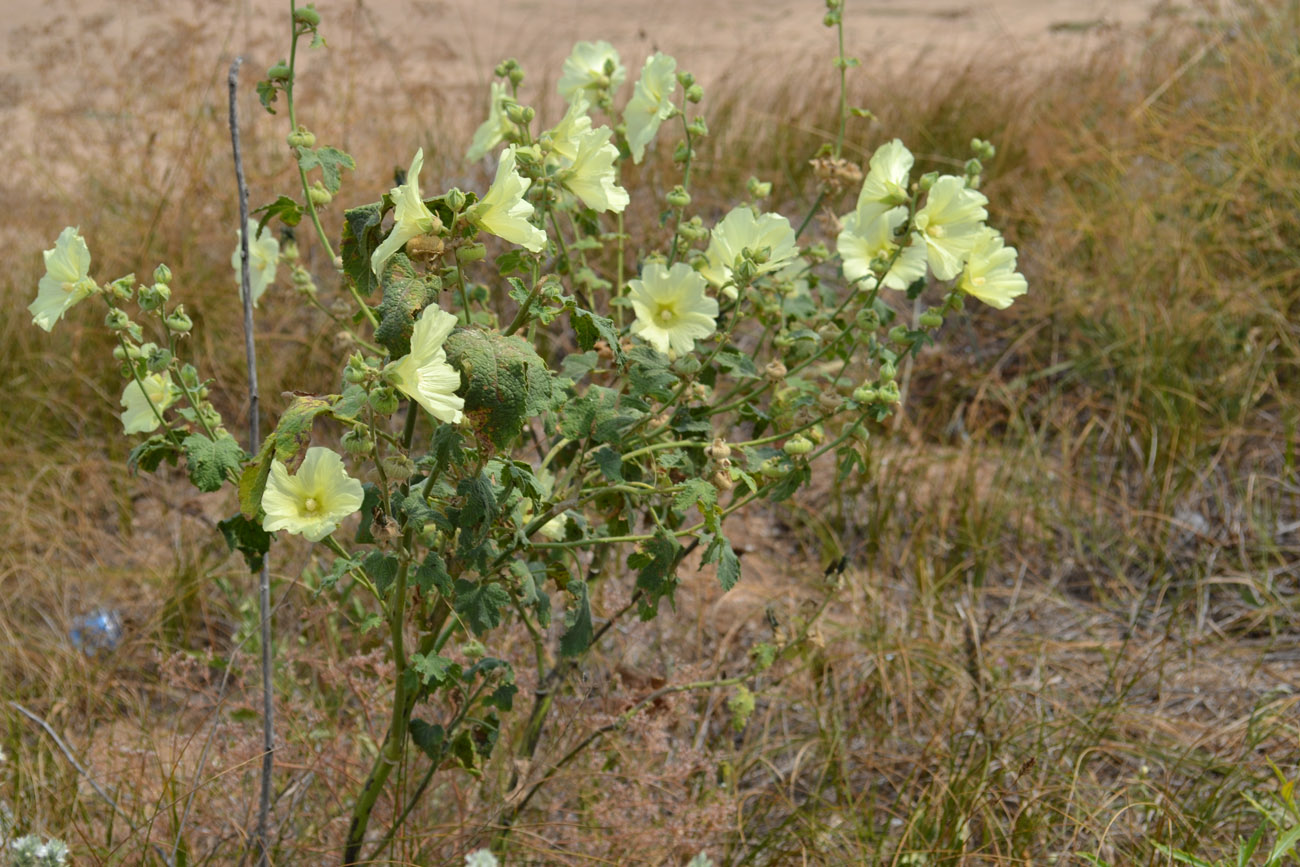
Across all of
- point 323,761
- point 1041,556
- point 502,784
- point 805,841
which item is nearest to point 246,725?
point 323,761

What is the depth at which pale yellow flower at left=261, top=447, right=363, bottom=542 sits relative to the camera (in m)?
1.10

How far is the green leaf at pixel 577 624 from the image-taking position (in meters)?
1.38

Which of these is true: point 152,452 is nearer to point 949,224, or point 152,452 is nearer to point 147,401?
point 147,401

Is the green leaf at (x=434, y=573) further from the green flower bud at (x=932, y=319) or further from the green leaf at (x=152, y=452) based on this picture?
the green flower bud at (x=932, y=319)

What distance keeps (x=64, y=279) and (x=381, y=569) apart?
1.71ft

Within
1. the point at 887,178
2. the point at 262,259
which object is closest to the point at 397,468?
the point at 262,259

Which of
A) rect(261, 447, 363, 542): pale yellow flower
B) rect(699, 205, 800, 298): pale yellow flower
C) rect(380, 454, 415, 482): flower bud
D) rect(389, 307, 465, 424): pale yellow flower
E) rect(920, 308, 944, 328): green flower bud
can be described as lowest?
rect(261, 447, 363, 542): pale yellow flower

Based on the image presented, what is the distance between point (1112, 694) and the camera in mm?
2029

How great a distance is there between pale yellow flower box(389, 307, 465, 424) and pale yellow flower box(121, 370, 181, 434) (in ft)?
1.61

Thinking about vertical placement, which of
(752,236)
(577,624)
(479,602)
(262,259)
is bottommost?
(577,624)

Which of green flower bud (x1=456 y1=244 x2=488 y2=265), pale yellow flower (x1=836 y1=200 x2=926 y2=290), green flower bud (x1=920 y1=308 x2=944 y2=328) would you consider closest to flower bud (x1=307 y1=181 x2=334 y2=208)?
green flower bud (x1=456 y1=244 x2=488 y2=265)

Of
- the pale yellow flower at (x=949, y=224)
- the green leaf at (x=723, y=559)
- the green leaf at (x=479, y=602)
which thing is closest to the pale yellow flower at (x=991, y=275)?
the pale yellow flower at (x=949, y=224)

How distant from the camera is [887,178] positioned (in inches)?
54.7

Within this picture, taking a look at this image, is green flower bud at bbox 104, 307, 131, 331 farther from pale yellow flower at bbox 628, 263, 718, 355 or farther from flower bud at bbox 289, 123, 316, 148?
pale yellow flower at bbox 628, 263, 718, 355
